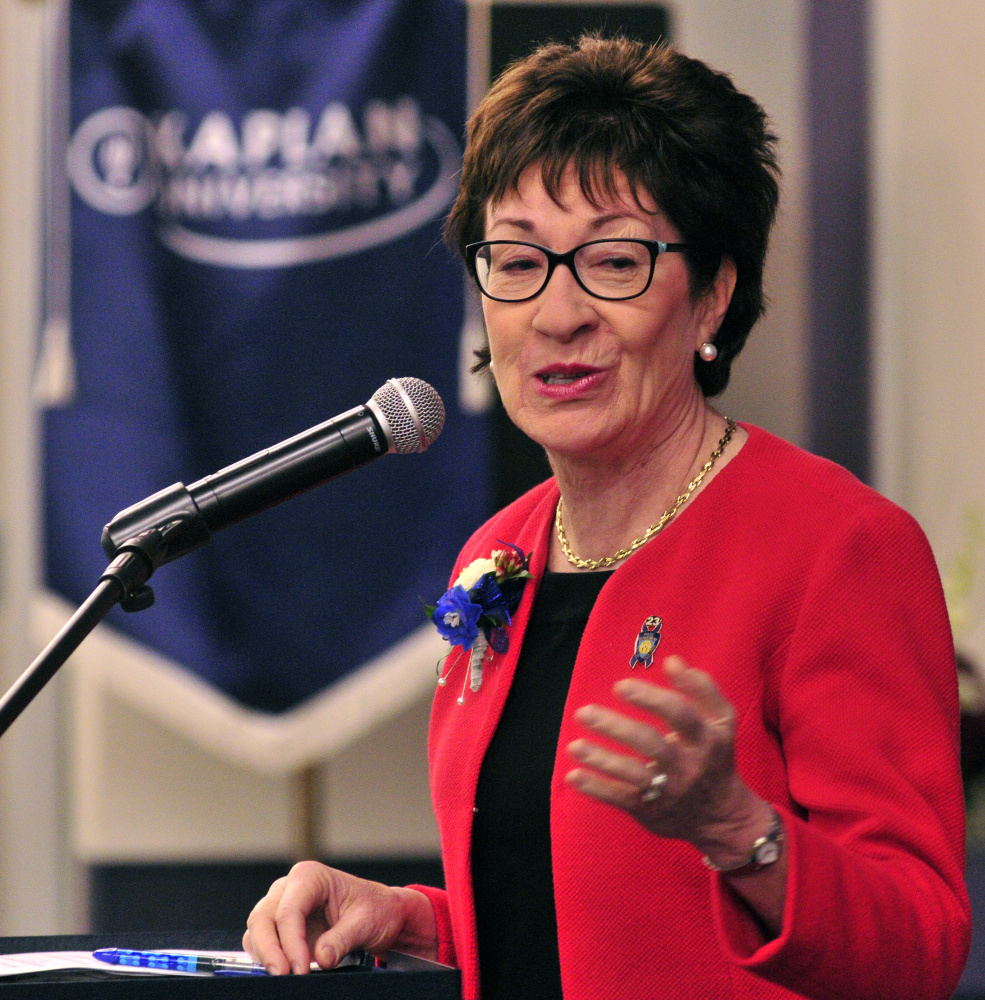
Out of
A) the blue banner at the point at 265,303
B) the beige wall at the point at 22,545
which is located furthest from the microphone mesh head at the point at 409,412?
the beige wall at the point at 22,545

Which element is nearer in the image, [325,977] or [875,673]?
[325,977]

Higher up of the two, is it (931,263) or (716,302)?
(931,263)

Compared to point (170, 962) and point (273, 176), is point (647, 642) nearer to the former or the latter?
point (170, 962)

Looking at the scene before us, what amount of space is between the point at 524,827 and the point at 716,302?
1.81 ft

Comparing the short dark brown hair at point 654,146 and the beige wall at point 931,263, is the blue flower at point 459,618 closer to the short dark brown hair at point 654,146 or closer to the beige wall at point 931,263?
the short dark brown hair at point 654,146

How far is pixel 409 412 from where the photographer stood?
1.20 meters

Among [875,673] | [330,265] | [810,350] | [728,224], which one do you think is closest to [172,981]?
→ [875,673]

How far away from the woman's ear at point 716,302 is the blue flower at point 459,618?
1.13 feet

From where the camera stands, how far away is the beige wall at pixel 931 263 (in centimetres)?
302

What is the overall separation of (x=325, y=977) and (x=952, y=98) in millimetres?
2663

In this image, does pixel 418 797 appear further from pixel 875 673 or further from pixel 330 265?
pixel 875 673

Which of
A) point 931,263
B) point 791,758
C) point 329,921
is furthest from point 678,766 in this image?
point 931,263

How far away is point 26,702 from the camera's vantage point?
3.33 feet

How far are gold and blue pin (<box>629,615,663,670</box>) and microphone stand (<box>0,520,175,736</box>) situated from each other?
1.42ft
